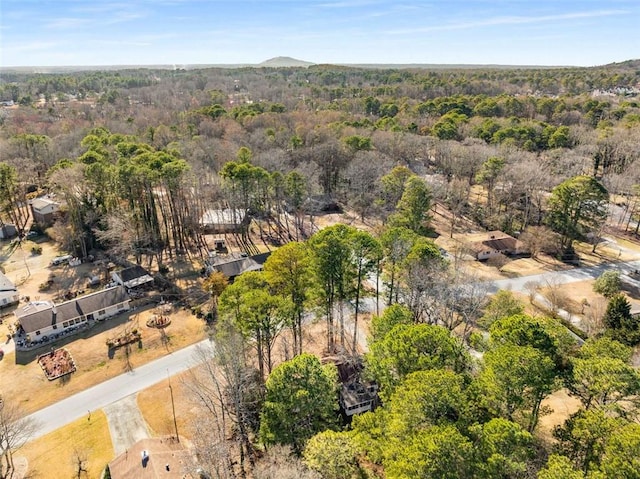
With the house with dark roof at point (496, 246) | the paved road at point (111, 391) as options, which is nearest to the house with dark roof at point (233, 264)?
the paved road at point (111, 391)

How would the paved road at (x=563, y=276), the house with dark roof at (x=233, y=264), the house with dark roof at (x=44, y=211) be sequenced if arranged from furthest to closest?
the house with dark roof at (x=44, y=211) → the paved road at (x=563, y=276) → the house with dark roof at (x=233, y=264)

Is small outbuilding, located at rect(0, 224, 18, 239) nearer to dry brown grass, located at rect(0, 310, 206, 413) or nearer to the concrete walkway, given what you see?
dry brown grass, located at rect(0, 310, 206, 413)

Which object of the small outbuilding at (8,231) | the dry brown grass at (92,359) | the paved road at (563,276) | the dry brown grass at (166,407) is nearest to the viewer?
the dry brown grass at (166,407)

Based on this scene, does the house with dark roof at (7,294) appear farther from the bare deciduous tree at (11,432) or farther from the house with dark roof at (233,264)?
the house with dark roof at (233,264)

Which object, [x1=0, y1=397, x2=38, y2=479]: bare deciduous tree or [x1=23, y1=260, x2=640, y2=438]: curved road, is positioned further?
[x1=23, y1=260, x2=640, y2=438]: curved road

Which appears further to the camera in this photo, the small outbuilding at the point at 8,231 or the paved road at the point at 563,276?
the small outbuilding at the point at 8,231

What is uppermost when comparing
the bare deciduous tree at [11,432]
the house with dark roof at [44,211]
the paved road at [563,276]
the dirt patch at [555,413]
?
the house with dark roof at [44,211]

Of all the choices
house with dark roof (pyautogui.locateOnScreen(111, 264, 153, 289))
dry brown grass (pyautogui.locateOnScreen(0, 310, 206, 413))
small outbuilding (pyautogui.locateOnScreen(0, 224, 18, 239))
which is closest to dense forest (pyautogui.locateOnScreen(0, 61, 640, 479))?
small outbuilding (pyautogui.locateOnScreen(0, 224, 18, 239))

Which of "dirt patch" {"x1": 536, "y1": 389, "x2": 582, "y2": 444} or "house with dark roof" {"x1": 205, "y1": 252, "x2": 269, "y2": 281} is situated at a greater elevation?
"house with dark roof" {"x1": 205, "y1": 252, "x2": 269, "y2": 281}
